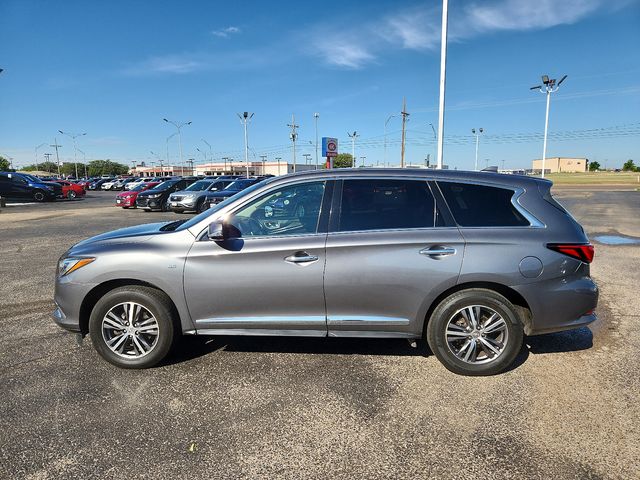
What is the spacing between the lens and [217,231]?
3.44 meters

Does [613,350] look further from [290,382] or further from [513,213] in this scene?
[290,382]

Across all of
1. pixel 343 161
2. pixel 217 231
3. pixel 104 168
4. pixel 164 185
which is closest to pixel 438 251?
pixel 217 231

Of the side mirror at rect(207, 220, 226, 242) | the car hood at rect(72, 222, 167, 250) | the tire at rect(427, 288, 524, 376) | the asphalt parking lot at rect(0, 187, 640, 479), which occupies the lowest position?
the asphalt parking lot at rect(0, 187, 640, 479)

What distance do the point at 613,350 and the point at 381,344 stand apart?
2.27 m

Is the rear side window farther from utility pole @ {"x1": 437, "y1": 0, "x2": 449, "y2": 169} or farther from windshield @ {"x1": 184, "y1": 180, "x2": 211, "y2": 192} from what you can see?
windshield @ {"x1": 184, "y1": 180, "x2": 211, "y2": 192}

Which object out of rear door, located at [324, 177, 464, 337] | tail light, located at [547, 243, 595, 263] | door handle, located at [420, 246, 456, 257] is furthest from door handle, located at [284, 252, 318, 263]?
tail light, located at [547, 243, 595, 263]

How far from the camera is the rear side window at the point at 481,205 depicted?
3588mm

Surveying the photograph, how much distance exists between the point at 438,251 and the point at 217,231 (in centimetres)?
182

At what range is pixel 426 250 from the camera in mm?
3459

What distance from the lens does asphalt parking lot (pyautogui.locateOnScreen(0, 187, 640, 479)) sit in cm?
255

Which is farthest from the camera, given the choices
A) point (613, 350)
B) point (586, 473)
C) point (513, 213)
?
point (613, 350)

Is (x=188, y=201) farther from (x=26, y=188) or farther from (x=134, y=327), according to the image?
(x=26, y=188)

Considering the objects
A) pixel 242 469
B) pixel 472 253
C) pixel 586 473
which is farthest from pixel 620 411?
pixel 242 469

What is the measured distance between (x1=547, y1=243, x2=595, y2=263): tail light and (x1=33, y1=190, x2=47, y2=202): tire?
32824 millimetres
